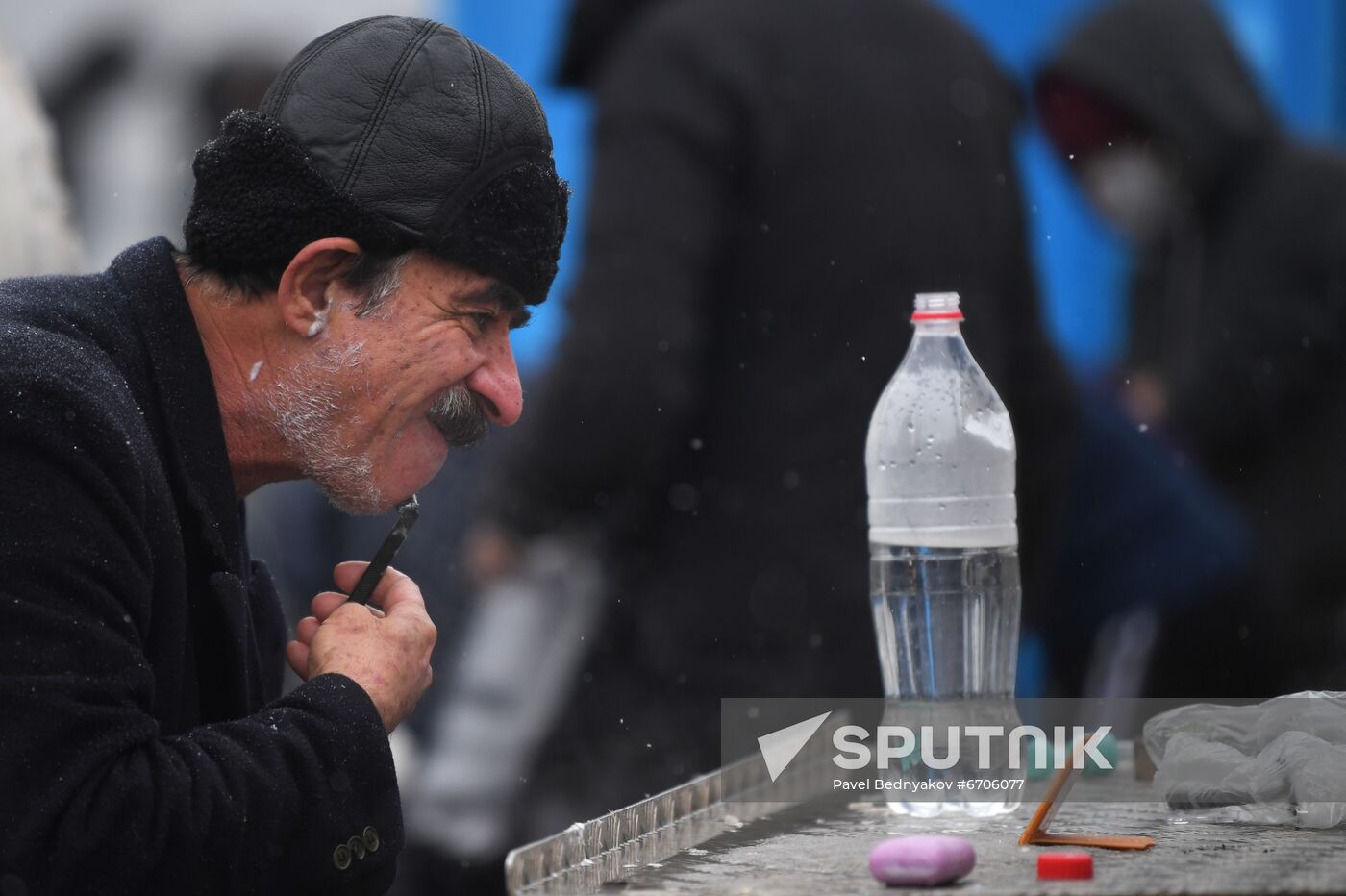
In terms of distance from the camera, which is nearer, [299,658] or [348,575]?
[299,658]

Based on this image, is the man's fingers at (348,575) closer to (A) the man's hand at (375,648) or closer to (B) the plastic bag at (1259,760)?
(A) the man's hand at (375,648)

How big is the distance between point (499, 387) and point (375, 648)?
1.24 ft

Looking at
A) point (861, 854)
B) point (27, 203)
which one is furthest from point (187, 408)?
point (27, 203)

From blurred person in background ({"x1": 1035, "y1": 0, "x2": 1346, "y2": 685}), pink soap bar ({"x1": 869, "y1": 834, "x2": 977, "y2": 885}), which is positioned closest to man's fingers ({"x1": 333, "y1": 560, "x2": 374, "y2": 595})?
pink soap bar ({"x1": 869, "y1": 834, "x2": 977, "y2": 885})

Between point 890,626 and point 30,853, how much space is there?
123 cm

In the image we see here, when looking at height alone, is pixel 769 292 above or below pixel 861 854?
above

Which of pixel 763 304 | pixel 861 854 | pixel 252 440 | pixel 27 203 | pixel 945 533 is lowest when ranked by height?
pixel 861 854

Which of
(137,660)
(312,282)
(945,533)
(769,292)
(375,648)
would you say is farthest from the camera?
(769,292)

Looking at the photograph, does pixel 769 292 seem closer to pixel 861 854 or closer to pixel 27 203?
pixel 27 203

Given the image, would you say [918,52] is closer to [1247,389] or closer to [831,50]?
[831,50]

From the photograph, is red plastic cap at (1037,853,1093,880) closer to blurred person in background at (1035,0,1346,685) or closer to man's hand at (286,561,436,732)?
man's hand at (286,561,436,732)

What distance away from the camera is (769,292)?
10.4 ft

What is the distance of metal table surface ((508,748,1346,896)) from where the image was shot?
1511mm

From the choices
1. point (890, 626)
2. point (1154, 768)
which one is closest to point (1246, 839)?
point (1154, 768)
